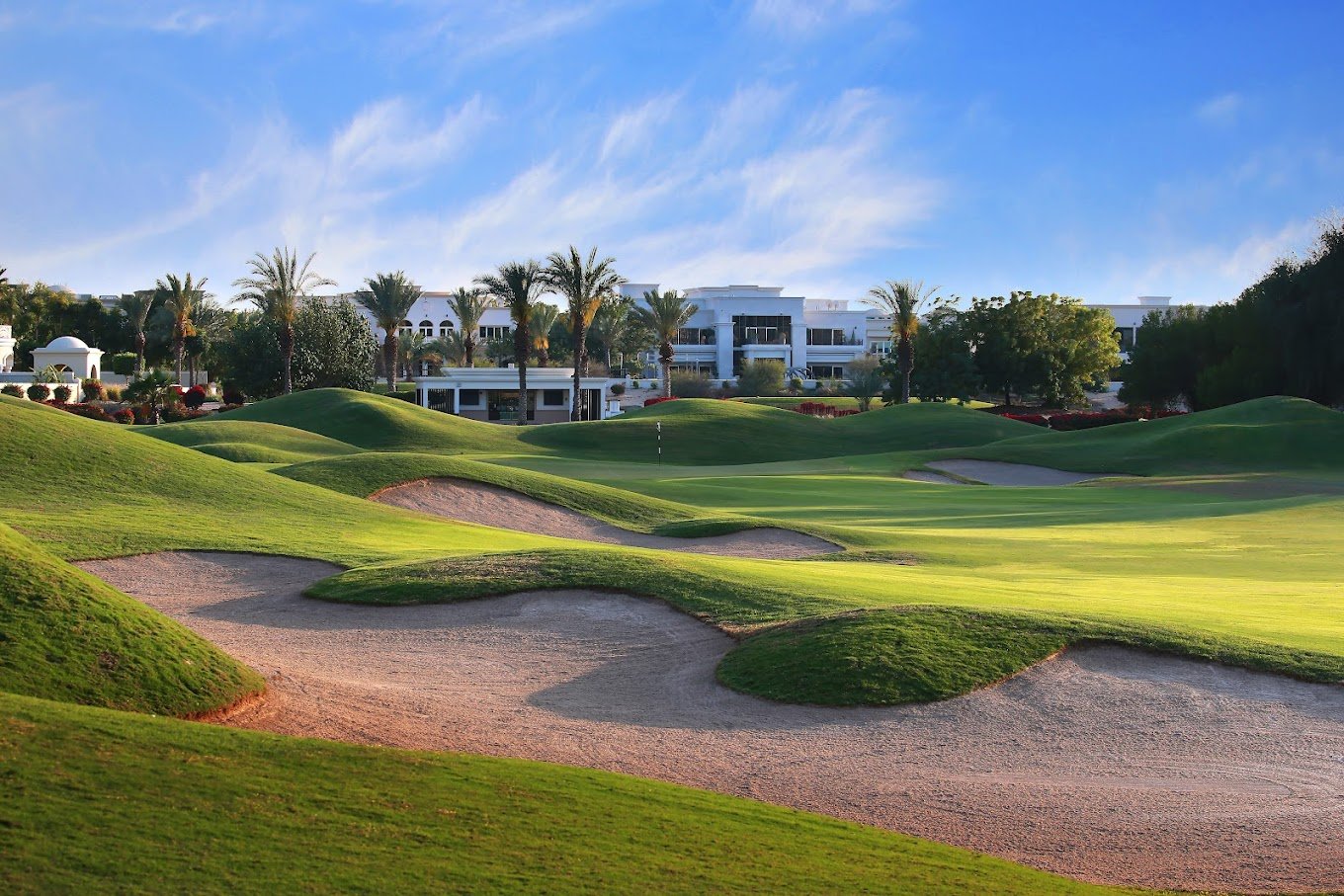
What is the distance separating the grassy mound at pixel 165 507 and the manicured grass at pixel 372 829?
931 cm

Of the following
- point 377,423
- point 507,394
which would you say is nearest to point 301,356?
point 507,394

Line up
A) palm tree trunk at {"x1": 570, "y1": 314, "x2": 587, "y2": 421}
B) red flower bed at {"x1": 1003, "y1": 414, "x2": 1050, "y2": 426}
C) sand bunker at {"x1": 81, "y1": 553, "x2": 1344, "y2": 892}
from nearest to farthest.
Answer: sand bunker at {"x1": 81, "y1": 553, "x2": 1344, "y2": 892}
red flower bed at {"x1": 1003, "y1": 414, "x2": 1050, "y2": 426}
palm tree trunk at {"x1": 570, "y1": 314, "x2": 587, "y2": 421}

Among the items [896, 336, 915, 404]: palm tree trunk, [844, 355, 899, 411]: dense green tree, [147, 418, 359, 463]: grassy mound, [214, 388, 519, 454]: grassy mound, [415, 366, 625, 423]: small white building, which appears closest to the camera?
[147, 418, 359, 463]: grassy mound

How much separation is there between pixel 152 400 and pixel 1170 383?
200 ft

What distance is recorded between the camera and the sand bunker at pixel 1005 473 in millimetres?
47562

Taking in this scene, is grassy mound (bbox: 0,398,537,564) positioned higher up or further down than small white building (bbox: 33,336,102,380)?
further down

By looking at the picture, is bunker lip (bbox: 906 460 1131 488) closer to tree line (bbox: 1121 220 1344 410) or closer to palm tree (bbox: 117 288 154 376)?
tree line (bbox: 1121 220 1344 410)

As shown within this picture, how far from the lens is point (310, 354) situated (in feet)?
292

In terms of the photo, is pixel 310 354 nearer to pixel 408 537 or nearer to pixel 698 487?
pixel 698 487

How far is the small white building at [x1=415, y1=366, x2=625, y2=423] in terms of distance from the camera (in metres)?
88.8

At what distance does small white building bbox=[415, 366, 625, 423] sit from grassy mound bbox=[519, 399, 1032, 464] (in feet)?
79.7

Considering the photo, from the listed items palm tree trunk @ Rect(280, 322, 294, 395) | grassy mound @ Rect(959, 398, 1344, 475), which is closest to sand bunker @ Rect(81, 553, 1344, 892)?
grassy mound @ Rect(959, 398, 1344, 475)

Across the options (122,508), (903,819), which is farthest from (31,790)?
(122,508)

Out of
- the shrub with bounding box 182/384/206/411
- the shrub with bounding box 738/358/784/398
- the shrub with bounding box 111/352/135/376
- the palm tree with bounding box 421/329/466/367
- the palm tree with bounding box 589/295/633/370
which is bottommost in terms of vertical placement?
the shrub with bounding box 182/384/206/411
